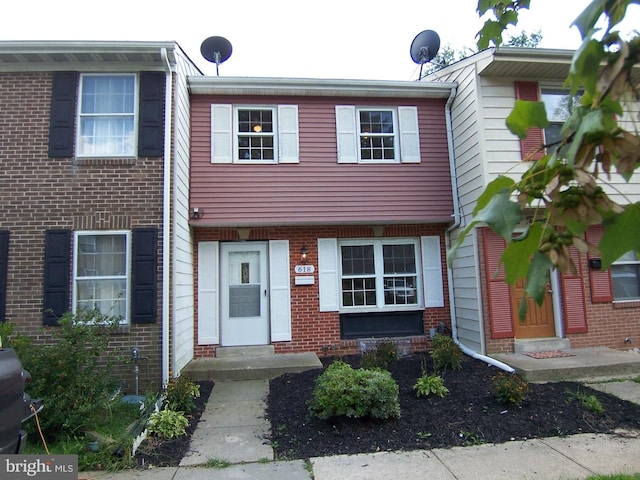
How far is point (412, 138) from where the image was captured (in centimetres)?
821

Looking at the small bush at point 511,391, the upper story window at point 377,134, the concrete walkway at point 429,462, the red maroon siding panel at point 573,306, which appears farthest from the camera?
the upper story window at point 377,134

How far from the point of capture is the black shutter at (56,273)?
238 inches

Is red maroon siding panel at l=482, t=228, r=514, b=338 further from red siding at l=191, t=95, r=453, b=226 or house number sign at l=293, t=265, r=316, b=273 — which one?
house number sign at l=293, t=265, r=316, b=273

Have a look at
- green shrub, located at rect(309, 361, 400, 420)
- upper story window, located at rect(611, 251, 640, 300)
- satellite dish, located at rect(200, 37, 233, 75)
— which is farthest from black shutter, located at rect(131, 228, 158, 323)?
upper story window, located at rect(611, 251, 640, 300)

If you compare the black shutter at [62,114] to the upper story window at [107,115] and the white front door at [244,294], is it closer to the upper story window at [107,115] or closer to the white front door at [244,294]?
the upper story window at [107,115]

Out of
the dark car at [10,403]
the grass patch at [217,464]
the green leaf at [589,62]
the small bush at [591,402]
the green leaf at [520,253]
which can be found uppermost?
the green leaf at [589,62]

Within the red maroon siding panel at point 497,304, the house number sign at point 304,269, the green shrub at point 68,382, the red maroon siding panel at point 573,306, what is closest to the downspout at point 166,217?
the green shrub at point 68,382

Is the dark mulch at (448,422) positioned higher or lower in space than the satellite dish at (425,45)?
lower

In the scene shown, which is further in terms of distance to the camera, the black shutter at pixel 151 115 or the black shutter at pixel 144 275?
the black shutter at pixel 151 115

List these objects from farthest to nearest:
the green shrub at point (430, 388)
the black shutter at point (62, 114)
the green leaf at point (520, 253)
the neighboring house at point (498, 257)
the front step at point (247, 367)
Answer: the neighboring house at point (498, 257) < the front step at point (247, 367) < the black shutter at point (62, 114) < the green shrub at point (430, 388) < the green leaf at point (520, 253)

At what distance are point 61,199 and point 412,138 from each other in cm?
634

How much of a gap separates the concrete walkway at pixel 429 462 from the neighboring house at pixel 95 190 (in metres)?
2.40

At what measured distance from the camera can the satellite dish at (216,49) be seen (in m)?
9.11

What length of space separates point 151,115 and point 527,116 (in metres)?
6.61
